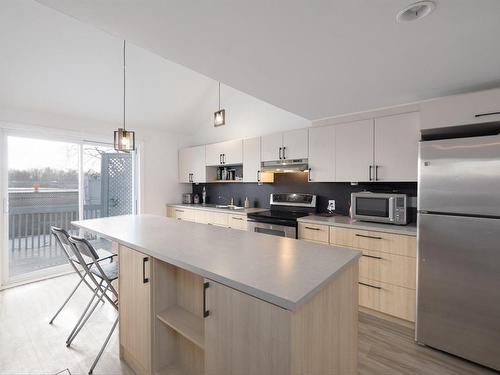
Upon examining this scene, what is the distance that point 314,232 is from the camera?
9.70 feet

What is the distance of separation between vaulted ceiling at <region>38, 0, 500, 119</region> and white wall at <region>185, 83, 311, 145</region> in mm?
1565

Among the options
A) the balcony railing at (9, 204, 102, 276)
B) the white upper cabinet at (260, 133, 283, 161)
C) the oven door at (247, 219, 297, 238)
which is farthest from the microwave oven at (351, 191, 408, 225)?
the balcony railing at (9, 204, 102, 276)

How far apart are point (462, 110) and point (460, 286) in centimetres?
139

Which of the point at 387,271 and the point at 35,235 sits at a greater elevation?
the point at 35,235

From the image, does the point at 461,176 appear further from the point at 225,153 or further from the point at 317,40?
the point at 225,153

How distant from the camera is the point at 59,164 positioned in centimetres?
380

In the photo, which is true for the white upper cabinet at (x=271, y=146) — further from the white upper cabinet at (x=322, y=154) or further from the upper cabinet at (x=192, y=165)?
the upper cabinet at (x=192, y=165)

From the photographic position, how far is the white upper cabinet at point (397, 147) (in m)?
2.56

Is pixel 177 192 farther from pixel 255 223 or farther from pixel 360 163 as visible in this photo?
pixel 360 163

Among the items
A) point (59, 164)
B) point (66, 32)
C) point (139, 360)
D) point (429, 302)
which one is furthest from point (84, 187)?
point (429, 302)

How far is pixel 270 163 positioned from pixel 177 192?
7.79 feet

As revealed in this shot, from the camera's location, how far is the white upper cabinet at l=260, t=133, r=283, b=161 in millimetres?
3596

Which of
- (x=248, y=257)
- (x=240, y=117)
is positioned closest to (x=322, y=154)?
(x=240, y=117)

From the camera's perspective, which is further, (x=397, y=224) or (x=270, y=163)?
(x=270, y=163)
